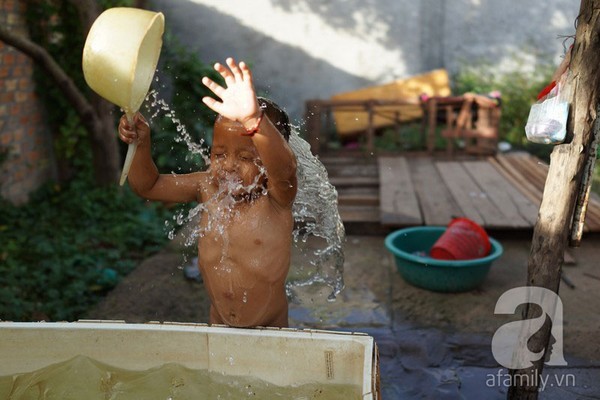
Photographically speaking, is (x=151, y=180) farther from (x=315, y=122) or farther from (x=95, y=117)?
(x=315, y=122)

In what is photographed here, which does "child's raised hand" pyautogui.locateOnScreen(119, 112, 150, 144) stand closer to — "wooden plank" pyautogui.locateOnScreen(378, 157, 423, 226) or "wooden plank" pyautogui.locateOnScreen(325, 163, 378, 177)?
"wooden plank" pyautogui.locateOnScreen(378, 157, 423, 226)

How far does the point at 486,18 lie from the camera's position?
9.29 metres

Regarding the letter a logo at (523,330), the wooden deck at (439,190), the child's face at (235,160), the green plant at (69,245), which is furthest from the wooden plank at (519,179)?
the child's face at (235,160)

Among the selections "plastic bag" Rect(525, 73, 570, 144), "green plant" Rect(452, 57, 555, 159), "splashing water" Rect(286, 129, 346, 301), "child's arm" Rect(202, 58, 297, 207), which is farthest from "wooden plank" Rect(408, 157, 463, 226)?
"child's arm" Rect(202, 58, 297, 207)

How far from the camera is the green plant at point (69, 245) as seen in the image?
4031 millimetres

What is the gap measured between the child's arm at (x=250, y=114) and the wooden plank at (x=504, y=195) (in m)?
3.42

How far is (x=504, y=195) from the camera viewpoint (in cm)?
569

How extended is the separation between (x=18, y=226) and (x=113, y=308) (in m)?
2.22

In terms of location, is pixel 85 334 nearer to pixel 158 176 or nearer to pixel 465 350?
pixel 158 176

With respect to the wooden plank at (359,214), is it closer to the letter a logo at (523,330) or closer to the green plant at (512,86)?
the letter a logo at (523,330)

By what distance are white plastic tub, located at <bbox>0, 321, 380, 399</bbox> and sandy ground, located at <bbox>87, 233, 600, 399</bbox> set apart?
1.16m

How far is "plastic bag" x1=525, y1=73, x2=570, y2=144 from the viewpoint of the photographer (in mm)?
2252

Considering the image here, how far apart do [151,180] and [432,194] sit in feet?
13.0

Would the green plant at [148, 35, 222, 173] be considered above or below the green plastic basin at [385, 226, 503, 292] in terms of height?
above
